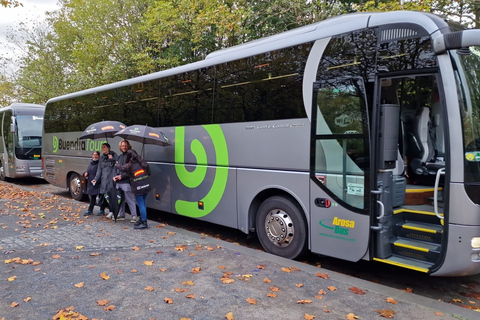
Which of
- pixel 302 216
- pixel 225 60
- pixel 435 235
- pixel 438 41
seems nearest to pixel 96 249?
pixel 302 216

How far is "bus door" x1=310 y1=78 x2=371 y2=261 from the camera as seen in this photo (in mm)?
4996

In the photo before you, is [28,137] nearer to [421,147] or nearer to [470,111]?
[421,147]

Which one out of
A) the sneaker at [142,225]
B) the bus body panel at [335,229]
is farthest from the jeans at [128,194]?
the bus body panel at [335,229]

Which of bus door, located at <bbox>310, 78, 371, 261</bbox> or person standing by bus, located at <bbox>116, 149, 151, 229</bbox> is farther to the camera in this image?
person standing by bus, located at <bbox>116, 149, 151, 229</bbox>

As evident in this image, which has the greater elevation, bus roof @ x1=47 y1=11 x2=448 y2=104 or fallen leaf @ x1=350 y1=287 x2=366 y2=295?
bus roof @ x1=47 y1=11 x2=448 y2=104

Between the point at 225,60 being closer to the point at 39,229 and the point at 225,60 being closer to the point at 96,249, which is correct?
the point at 96,249

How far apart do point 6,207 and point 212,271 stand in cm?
759

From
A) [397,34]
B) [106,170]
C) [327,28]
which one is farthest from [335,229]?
[106,170]

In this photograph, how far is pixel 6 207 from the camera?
10.1 meters

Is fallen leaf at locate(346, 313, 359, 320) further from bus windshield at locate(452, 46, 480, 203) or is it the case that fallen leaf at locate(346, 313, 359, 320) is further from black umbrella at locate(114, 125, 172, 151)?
black umbrella at locate(114, 125, 172, 151)

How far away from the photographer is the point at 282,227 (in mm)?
6066

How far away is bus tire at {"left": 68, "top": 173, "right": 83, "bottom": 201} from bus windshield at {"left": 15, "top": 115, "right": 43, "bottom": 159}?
6.10m

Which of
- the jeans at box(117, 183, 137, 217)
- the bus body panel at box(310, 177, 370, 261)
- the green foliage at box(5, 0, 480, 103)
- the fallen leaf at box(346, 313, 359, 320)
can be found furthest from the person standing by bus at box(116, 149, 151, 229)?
the green foliage at box(5, 0, 480, 103)

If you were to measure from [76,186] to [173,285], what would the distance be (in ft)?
27.1
